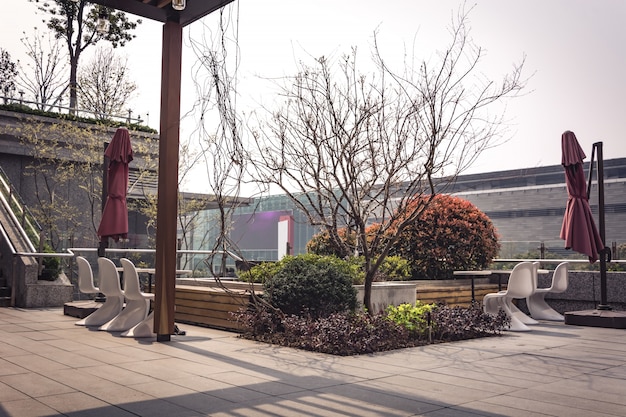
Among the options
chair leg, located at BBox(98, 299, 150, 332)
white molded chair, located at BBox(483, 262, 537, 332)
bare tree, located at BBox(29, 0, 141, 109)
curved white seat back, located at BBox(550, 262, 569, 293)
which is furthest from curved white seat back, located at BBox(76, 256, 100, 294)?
bare tree, located at BBox(29, 0, 141, 109)

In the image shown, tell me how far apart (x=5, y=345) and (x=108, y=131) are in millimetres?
14338

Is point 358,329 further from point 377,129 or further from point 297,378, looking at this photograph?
point 377,129

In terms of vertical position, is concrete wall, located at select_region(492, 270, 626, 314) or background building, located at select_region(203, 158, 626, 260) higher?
background building, located at select_region(203, 158, 626, 260)

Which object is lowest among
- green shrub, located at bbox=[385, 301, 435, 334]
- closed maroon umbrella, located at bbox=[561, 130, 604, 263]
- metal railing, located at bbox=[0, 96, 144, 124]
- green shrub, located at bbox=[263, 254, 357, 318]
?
green shrub, located at bbox=[385, 301, 435, 334]

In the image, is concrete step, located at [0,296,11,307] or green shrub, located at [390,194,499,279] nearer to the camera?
green shrub, located at [390,194,499,279]

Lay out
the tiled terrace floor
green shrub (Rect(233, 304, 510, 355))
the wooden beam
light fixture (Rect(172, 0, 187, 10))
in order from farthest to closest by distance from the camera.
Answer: the wooden beam → green shrub (Rect(233, 304, 510, 355)) → light fixture (Rect(172, 0, 187, 10)) → the tiled terrace floor

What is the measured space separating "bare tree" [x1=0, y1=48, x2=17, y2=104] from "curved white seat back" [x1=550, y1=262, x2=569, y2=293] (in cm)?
2176

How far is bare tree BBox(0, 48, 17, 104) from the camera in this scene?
949 inches

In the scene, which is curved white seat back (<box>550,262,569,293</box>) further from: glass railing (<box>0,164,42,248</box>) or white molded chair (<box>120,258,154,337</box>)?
glass railing (<box>0,164,42,248</box>)

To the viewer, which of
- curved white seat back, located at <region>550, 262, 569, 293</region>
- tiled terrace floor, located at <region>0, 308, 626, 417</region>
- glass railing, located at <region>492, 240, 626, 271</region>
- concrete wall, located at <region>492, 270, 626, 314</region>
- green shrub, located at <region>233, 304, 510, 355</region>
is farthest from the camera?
glass railing, located at <region>492, 240, 626, 271</region>

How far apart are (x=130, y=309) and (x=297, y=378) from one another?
4.12m

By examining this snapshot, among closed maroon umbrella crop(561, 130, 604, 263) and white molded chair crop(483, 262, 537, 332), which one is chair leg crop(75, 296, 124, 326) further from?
closed maroon umbrella crop(561, 130, 604, 263)

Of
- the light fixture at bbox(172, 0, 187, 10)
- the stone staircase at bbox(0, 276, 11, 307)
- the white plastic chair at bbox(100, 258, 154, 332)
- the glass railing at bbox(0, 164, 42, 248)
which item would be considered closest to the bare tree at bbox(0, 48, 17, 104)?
the glass railing at bbox(0, 164, 42, 248)

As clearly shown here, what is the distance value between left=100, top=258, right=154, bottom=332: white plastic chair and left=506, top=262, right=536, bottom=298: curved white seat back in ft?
16.6
